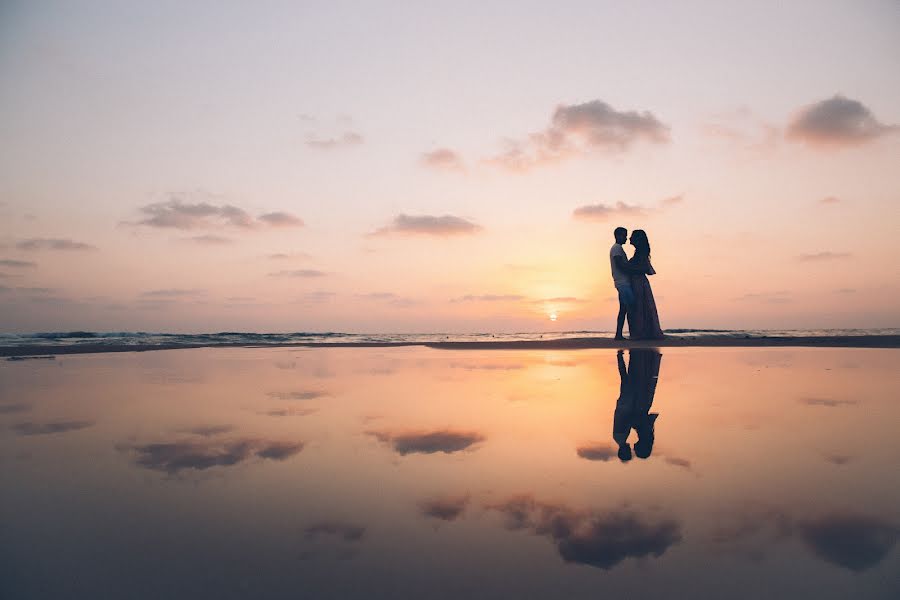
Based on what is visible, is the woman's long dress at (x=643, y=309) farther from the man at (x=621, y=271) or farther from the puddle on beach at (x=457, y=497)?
the puddle on beach at (x=457, y=497)

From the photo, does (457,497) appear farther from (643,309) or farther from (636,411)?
(643,309)

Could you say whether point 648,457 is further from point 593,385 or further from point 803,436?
point 593,385

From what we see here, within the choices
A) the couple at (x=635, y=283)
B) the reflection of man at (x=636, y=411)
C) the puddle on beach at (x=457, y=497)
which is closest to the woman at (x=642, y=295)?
the couple at (x=635, y=283)

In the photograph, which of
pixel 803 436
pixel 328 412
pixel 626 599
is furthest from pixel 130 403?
pixel 803 436

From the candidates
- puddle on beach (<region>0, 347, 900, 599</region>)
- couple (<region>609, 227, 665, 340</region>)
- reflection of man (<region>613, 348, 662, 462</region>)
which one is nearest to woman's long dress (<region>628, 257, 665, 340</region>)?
couple (<region>609, 227, 665, 340</region>)

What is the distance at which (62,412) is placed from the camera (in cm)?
451

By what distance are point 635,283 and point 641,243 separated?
1143mm

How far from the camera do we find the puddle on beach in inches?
62.3

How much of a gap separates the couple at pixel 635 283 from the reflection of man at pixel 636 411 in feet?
22.2

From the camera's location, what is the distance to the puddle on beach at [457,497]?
62.3 inches

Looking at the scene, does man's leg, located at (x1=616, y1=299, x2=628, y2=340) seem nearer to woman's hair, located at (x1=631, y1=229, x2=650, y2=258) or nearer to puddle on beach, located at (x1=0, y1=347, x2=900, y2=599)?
woman's hair, located at (x1=631, y1=229, x2=650, y2=258)

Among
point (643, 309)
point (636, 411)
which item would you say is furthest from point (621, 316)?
point (636, 411)

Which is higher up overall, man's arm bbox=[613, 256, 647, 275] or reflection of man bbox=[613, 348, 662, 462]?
man's arm bbox=[613, 256, 647, 275]

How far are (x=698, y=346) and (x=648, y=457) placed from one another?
11.6 meters
